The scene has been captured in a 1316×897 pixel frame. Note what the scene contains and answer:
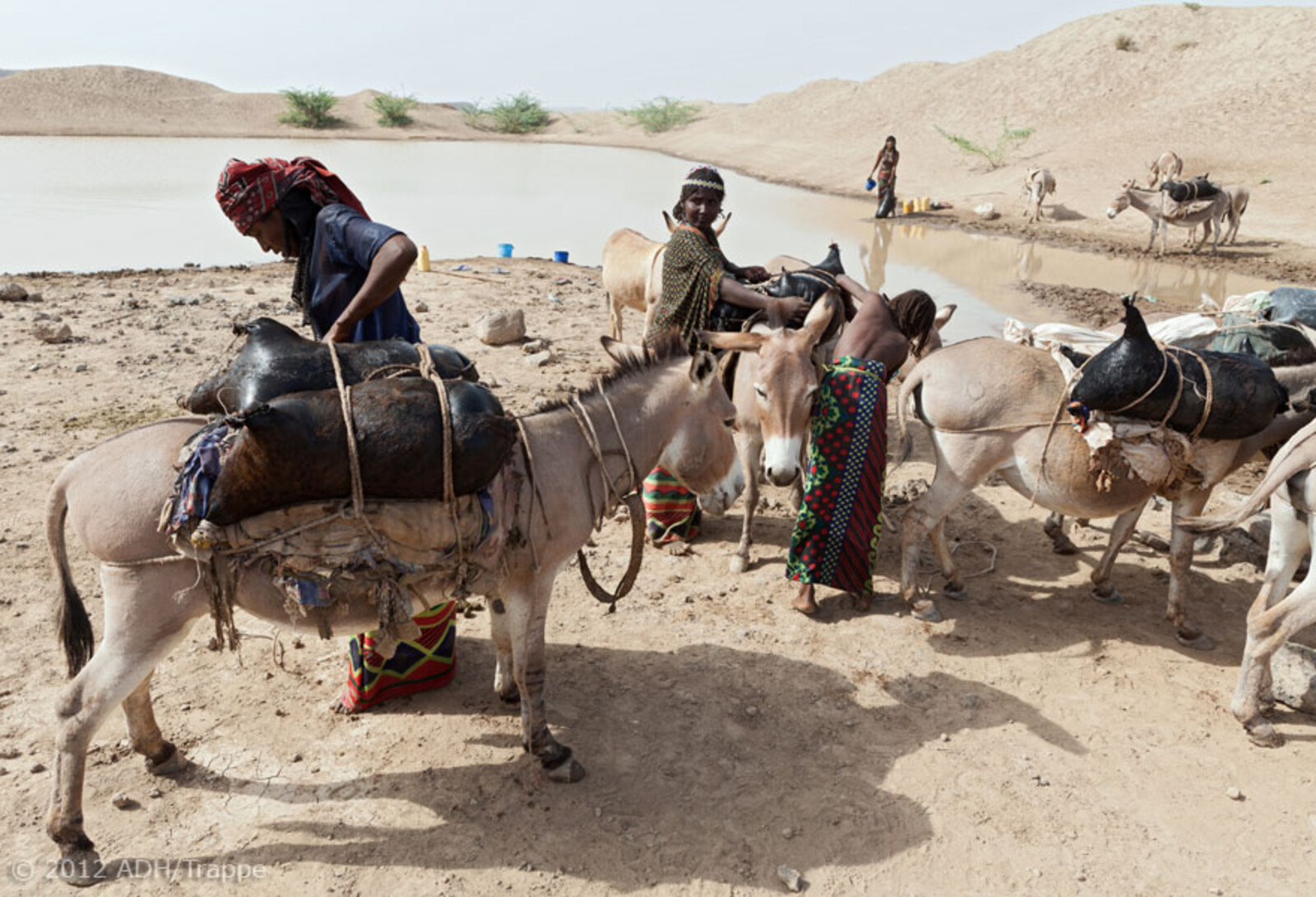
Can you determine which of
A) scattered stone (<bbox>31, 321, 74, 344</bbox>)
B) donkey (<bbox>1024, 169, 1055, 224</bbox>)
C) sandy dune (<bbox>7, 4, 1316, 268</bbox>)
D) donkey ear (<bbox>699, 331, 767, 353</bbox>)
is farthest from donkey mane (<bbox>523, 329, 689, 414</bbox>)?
donkey (<bbox>1024, 169, 1055, 224</bbox>)

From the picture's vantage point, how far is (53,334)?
8.36 meters

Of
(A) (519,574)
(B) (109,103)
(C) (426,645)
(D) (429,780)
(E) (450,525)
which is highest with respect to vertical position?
(B) (109,103)

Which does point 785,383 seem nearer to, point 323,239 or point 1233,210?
point 323,239

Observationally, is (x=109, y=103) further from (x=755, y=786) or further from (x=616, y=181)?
(x=755, y=786)

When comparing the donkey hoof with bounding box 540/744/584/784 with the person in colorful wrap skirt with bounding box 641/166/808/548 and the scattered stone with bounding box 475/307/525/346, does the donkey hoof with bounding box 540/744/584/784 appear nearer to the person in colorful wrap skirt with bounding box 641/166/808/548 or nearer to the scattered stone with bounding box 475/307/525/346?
the person in colorful wrap skirt with bounding box 641/166/808/548

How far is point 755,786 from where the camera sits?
136 inches

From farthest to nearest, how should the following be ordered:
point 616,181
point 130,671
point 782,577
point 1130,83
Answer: point 1130,83, point 616,181, point 782,577, point 130,671

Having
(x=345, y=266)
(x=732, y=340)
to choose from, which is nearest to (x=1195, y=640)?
(x=732, y=340)

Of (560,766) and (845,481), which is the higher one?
(845,481)

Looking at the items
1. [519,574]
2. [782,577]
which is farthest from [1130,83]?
[519,574]

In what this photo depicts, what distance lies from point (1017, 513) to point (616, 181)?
2494 centimetres

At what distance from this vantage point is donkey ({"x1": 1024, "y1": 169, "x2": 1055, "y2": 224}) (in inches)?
817

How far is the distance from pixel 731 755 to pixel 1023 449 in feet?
8.19

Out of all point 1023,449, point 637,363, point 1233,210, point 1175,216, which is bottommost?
point 1023,449
